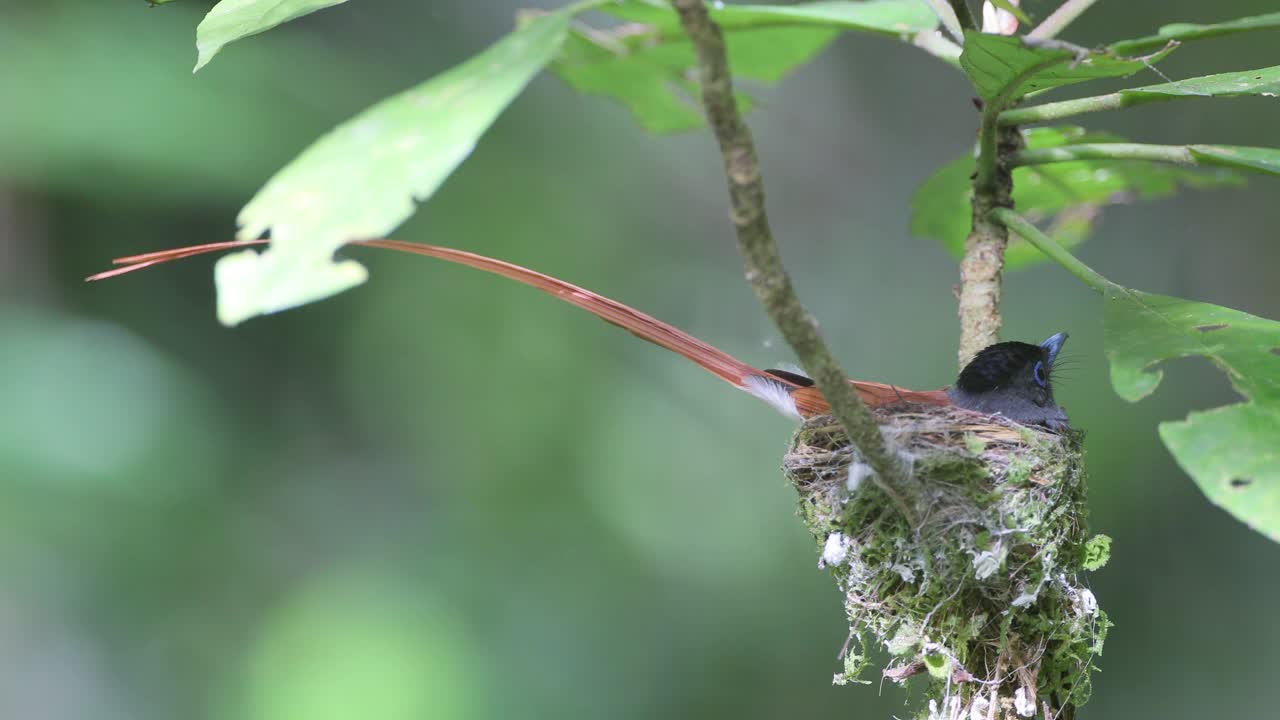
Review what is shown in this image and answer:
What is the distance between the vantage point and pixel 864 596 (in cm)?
214

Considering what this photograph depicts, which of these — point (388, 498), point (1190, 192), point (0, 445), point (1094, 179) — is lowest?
point (0, 445)

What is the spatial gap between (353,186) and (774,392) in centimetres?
183

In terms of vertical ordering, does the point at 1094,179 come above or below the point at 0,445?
above

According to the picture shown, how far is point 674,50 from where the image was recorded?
2885 mm

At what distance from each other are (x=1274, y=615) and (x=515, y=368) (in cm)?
377

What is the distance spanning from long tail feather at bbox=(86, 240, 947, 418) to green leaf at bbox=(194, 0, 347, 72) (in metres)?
0.30

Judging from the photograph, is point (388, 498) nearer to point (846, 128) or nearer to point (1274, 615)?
point (846, 128)

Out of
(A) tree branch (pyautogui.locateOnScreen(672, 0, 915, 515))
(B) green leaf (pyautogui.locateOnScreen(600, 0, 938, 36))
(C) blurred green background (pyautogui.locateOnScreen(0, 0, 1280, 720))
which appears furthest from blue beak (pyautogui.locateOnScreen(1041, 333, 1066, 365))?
(A) tree branch (pyautogui.locateOnScreen(672, 0, 915, 515))

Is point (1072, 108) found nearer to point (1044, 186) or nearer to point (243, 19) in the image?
point (1044, 186)

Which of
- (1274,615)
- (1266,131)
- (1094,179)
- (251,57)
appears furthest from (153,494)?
(1266,131)

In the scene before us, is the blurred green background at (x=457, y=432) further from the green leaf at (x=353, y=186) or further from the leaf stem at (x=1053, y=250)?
the green leaf at (x=353, y=186)

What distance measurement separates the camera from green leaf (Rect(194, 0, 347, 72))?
1.49 metres

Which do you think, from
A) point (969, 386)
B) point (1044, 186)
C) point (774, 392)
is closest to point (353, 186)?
point (774, 392)

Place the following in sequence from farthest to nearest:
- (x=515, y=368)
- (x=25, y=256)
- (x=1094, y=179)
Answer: (x=515, y=368), (x=25, y=256), (x=1094, y=179)
